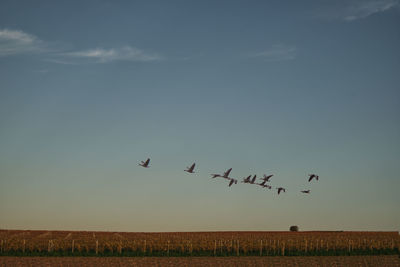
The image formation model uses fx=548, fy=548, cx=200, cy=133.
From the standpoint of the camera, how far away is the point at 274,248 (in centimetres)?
5169

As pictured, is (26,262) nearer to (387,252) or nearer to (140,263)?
(140,263)

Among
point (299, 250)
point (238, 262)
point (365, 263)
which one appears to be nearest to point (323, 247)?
point (299, 250)

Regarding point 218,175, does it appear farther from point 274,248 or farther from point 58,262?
point 58,262

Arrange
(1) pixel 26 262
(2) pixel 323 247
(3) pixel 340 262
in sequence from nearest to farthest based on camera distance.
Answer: (1) pixel 26 262, (3) pixel 340 262, (2) pixel 323 247

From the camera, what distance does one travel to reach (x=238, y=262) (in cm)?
4191

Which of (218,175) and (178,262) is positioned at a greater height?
(218,175)

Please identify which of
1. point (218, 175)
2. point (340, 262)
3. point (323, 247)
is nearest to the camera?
point (340, 262)

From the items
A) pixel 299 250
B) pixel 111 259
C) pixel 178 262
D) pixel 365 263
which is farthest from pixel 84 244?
pixel 365 263

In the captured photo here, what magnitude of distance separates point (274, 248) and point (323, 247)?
699cm

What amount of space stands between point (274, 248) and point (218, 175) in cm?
951

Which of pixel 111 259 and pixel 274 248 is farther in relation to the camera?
pixel 274 248

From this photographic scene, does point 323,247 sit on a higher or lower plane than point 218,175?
lower

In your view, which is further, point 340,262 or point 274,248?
point 274,248

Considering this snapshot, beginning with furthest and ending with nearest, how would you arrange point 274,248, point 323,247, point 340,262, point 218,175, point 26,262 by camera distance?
point 323,247 < point 274,248 < point 218,175 < point 340,262 < point 26,262
